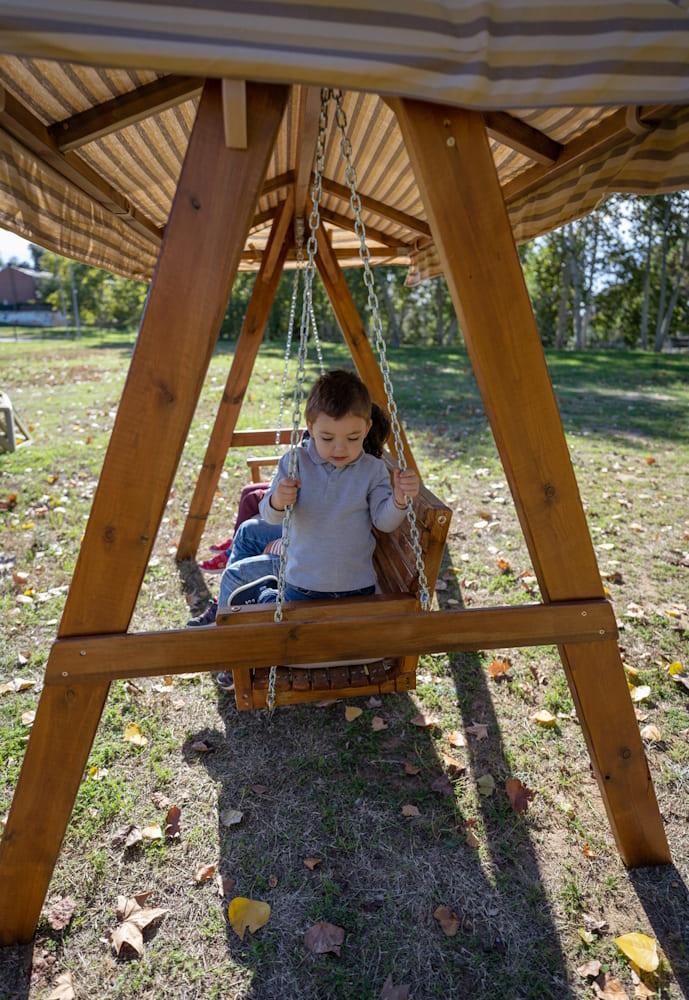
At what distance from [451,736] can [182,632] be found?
1.55 metres

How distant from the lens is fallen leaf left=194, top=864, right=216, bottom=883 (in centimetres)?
227

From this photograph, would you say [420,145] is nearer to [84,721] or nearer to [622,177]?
[622,177]

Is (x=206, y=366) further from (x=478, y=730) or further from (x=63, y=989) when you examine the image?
(x=478, y=730)

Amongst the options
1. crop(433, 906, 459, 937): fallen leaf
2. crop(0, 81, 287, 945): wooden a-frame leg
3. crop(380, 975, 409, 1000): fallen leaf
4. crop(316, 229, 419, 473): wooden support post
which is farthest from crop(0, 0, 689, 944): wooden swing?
crop(316, 229, 419, 473): wooden support post

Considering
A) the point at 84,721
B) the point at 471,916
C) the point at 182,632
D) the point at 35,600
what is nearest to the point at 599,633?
the point at 471,916

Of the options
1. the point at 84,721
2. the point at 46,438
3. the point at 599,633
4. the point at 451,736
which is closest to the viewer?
the point at 84,721

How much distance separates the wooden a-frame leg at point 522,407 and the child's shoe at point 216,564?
281 cm

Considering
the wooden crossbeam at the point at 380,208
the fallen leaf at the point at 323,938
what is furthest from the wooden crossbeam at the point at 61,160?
the fallen leaf at the point at 323,938

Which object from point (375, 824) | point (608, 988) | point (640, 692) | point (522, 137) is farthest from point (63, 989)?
point (522, 137)

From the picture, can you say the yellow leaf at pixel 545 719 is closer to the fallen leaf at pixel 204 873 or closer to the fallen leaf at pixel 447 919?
the fallen leaf at pixel 447 919

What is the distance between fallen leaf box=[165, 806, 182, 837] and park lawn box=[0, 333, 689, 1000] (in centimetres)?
2

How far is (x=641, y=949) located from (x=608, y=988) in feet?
0.54

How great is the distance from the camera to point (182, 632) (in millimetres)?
1944

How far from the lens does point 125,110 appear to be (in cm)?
224
